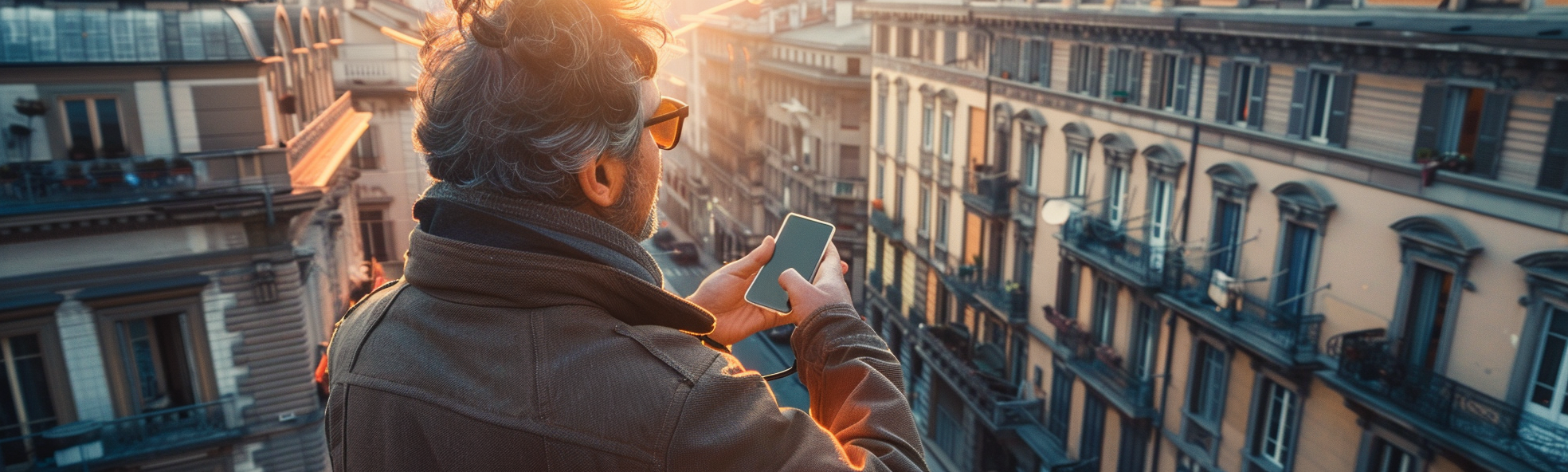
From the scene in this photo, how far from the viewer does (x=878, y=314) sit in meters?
32.7

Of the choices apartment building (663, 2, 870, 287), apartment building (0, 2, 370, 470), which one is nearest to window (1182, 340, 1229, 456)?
apartment building (0, 2, 370, 470)

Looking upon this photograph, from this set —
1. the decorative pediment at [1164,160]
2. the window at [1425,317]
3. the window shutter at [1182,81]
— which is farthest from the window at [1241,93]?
the window at [1425,317]

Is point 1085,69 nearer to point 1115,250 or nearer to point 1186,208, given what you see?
point 1115,250

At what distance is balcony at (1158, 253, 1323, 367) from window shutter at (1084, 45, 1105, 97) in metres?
4.10

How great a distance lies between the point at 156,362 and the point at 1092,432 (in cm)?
1697

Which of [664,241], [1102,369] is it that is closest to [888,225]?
[1102,369]

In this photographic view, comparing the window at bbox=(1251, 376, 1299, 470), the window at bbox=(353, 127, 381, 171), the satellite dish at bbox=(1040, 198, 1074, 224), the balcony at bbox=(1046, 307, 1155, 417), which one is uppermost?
the window at bbox=(353, 127, 381, 171)

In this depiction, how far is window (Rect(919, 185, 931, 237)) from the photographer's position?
88.1ft

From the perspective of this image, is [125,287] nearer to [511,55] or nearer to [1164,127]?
[511,55]

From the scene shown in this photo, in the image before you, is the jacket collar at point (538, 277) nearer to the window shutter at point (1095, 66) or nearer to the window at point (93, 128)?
the window at point (93, 128)

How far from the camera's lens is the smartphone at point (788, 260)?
9.79 feet

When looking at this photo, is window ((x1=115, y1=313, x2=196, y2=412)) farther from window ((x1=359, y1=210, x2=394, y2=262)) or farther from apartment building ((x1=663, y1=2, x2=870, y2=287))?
apartment building ((x1=663, y1=2, x2=870, y2=287))

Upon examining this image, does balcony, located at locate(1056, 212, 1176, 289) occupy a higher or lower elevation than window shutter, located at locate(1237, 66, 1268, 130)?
lower

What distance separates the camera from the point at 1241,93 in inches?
556
